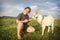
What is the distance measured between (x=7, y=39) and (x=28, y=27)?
0.87 ft

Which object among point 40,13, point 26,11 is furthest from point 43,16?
point 26,11

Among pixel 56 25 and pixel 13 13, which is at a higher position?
pixel 13 13

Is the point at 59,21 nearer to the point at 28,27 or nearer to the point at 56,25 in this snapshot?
the point at 56,25

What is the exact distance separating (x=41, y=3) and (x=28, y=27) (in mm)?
306

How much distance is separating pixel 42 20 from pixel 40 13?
0.09m

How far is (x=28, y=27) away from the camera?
2.40 meters

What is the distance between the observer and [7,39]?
2.35 m

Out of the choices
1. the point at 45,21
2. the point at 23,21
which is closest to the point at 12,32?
the point at 23,21

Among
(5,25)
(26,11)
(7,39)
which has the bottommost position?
(7,39)

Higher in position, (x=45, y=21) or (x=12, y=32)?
(x=45, y=21)

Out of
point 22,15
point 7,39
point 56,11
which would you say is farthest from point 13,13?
point 56,11

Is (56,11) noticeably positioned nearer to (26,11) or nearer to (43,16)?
(43,16)

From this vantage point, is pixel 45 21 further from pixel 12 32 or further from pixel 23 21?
pixel 12 32

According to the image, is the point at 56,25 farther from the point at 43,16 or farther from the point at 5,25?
the point at 5,25
